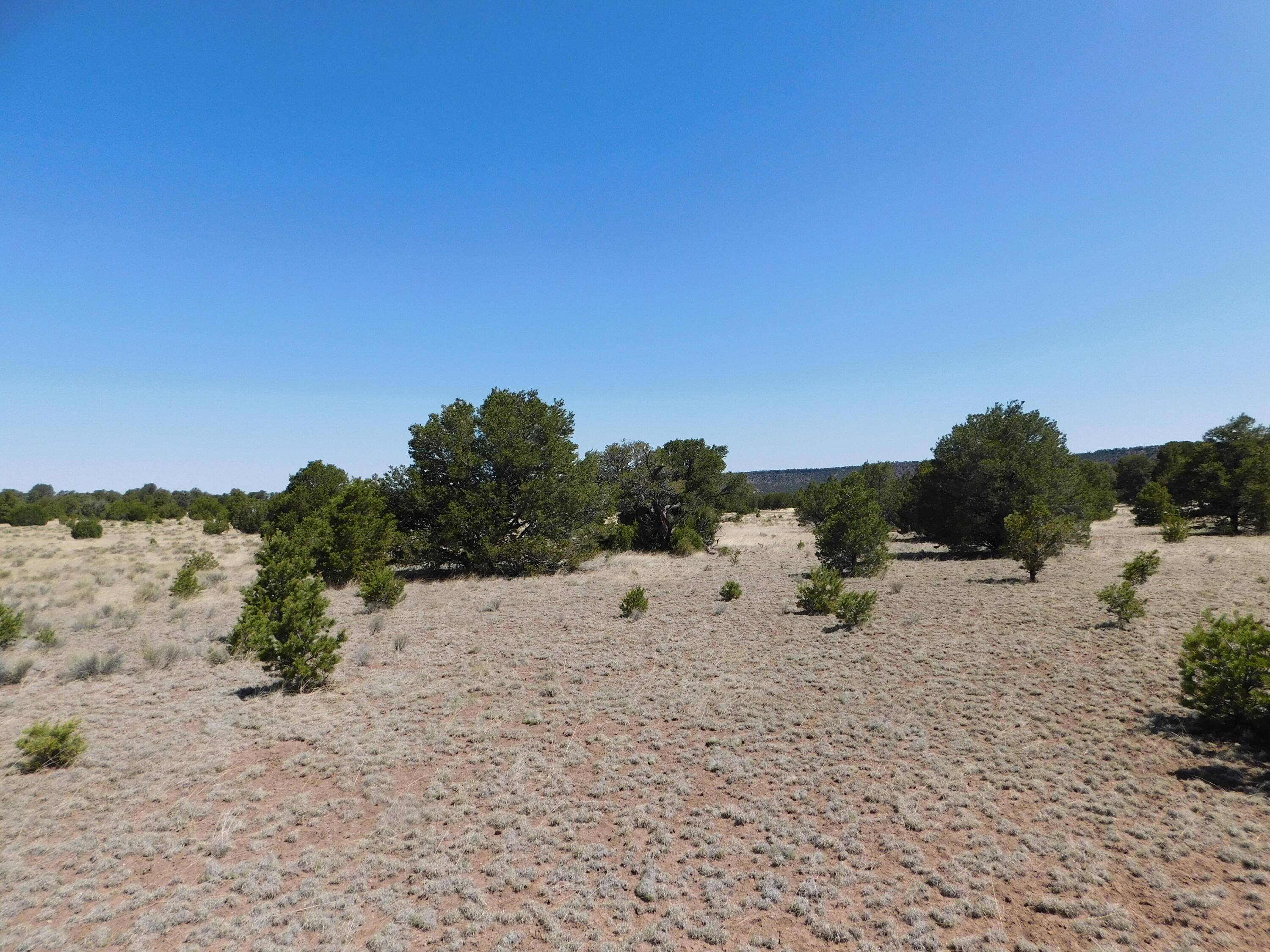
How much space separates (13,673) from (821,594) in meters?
20.7

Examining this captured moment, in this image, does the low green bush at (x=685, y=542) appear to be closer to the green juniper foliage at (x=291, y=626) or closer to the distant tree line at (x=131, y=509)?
the green juniper foliage at (x=291, y=626)

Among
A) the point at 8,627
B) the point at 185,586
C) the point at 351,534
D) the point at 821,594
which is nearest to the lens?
the point at 8,627

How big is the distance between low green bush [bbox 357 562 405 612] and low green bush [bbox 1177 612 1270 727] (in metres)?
20.8

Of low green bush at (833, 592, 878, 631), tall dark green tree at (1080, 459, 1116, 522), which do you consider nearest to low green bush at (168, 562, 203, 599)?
low green bush at (833, 592, 878, 631)

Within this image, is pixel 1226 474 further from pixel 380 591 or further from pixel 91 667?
pixel 91 667

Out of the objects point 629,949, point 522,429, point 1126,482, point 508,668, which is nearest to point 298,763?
point 508,668

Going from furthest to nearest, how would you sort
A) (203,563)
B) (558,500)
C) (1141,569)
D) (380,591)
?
(558,500)
(203,563)
(380,591)
(1141,569)

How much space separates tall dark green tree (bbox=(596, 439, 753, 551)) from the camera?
38.8 meters

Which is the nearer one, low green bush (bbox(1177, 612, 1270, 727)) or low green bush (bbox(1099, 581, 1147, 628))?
low green bush (bbox(1177, 612, 1270, 727))

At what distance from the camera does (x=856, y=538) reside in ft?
79.6

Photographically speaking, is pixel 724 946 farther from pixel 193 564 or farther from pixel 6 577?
pixel 6 577

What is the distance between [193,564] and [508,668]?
19.1m

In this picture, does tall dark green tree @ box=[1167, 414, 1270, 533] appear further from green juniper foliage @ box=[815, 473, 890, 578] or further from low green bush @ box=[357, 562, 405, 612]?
low green bush @ box=[357, 562, 405, 612]

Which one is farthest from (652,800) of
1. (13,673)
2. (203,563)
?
(203,563)
